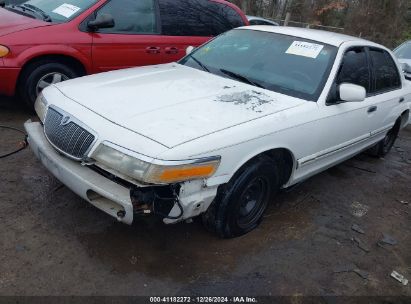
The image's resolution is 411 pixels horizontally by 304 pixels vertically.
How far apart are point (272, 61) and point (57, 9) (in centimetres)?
289

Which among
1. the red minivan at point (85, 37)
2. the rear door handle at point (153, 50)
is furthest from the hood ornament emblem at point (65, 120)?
the rear door handle at point (153, 50)

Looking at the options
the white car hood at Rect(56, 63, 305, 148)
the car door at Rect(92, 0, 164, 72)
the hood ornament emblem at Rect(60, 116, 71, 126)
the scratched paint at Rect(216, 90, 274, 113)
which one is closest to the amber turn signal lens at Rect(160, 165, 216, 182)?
the white car hood at Rect(56, 63, 305, 148)

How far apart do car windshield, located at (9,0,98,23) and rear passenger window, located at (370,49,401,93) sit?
334 cm

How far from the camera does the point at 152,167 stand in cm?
256

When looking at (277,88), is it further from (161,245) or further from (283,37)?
(161,245)

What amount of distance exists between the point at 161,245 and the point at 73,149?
95cm

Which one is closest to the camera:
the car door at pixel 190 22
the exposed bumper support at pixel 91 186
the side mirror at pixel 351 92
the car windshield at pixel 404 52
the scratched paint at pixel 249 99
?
the exposed bumper support at pixel 91 186

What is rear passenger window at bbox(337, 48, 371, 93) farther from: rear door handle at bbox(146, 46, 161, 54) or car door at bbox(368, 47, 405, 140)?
rear door handle at bbox(146, 46, 161, 54)

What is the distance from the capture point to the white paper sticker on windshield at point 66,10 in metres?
5.09

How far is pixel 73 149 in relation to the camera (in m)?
2.91

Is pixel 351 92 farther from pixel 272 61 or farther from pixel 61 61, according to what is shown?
pixel 61 61

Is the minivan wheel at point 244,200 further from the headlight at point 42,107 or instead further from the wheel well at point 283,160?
the headlight at point 42,107

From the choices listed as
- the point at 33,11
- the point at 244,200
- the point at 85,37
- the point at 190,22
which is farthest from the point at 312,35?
the point at 33,11

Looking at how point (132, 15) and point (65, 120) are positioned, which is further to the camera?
point (132, 15)
